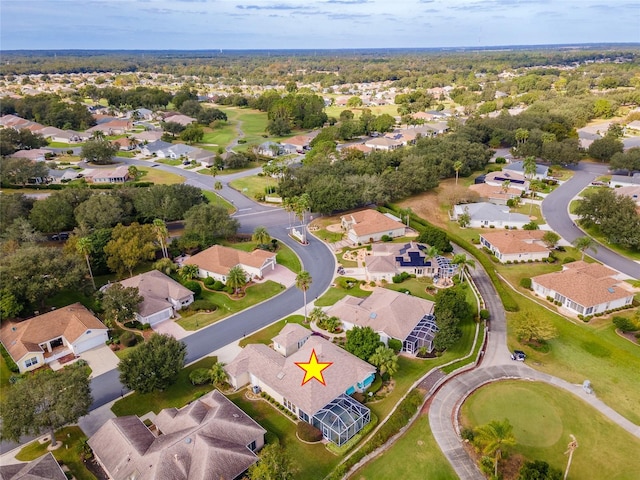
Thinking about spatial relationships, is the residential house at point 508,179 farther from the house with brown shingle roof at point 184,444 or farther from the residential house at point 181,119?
the residential house at point 181,119

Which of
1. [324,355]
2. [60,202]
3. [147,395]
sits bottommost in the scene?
[147,395]

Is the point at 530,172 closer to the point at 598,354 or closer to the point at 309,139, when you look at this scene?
the point at 598,354

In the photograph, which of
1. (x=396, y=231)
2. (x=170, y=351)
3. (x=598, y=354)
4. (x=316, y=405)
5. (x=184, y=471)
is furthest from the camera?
(x=396, y=231)

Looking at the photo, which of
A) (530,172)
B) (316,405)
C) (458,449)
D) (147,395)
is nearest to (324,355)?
Answer: (316,405)

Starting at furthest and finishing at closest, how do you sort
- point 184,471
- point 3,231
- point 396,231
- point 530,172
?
point 530,172 < point 396,231 < point 3,231 < point 184,471

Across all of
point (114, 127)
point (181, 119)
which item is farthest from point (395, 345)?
point (114, 127)

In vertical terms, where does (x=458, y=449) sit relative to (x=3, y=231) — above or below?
below

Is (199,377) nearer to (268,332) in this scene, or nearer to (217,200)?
(268,332)
